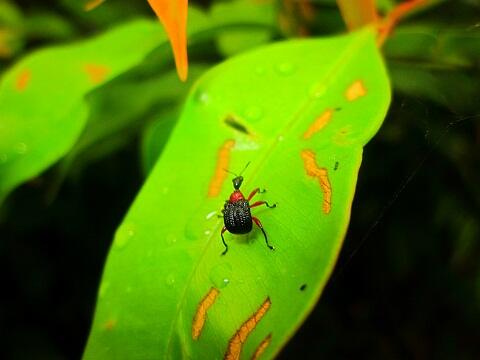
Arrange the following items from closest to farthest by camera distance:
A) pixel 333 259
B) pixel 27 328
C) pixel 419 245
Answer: pixel 333 259
pixel 419 245
pixel 27 328

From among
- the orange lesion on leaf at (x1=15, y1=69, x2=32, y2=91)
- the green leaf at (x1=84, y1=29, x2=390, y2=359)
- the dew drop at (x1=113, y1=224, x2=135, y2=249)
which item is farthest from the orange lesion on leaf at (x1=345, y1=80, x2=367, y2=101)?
the orange lesion on leaf at (x1=15, y1=69, x2=32, y2=91)

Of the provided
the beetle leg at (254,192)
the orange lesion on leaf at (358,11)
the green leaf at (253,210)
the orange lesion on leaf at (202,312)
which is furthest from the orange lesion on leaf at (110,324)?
the orange lesion on leaf at (358,11)

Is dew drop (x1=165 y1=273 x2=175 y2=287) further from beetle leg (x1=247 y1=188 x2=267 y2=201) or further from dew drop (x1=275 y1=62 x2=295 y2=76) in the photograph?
Answer: dew drop (x1=275 y1=62 x2=295 y2=76)

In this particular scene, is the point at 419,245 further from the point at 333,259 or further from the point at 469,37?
the point at 333,259

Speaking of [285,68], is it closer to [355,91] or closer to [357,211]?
[355,91]

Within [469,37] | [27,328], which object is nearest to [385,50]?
[469,37]
